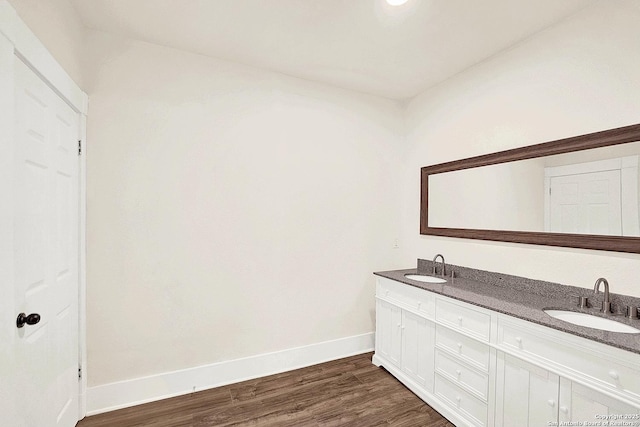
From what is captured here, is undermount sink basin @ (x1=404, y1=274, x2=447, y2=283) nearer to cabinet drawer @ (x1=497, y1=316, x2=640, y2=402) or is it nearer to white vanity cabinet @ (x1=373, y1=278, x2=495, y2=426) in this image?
white vanity cabinet @ (x1=373, y1=278, x2=495, y2=426)

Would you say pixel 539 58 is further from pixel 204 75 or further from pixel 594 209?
pixel 204 75

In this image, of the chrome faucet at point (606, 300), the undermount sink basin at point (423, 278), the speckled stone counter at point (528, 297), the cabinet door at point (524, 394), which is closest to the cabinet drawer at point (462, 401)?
the cabinet door at point (524, 394)

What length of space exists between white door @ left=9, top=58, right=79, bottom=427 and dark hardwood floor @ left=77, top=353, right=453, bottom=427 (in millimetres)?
543

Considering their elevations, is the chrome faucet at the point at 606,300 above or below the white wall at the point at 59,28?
below

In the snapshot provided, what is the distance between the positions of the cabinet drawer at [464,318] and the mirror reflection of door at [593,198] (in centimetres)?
82

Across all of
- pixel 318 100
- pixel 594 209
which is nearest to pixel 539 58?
pixel 594 209

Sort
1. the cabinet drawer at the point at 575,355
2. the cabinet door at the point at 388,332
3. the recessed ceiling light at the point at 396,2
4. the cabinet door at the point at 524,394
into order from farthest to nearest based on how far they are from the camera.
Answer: the cabinet door at the point at 388,332, the recessed ceiling light at the point at 396,2, the cabinet door at the point at 524,394, the cabinet drawer at the point at 575,355

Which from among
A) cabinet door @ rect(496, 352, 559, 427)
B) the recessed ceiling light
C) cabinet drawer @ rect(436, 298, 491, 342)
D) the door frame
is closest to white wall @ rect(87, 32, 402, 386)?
the door frame

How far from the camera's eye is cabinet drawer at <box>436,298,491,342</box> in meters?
1.83

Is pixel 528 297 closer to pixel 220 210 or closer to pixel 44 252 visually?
pixel 220 210

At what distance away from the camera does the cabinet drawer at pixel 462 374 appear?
1.83 metres

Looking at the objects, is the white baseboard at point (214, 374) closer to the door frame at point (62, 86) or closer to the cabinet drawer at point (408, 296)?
the door frame at point (62, 86)

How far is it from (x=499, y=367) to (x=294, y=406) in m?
1.45

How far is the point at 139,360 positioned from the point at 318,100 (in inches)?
107
